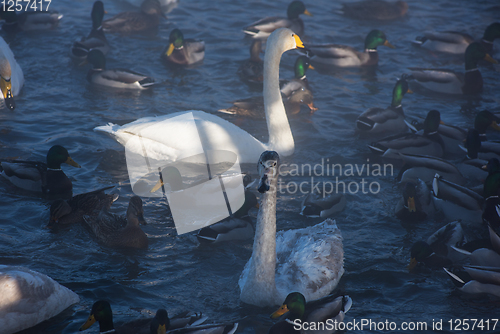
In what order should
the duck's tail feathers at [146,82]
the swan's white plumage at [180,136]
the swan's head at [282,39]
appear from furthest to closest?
1. the duck's tail feathers at [146,82]
2. the swan's head at [282,39]
3. the swan's white plumage at [180,136]

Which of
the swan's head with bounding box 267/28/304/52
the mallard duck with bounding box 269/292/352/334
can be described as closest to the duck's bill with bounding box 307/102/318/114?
the swan's head with bounding box 267/28/304/52

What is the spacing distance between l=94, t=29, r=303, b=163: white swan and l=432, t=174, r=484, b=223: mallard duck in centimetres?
256

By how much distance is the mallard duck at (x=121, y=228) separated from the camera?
21.7ft

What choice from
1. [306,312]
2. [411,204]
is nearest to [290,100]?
[411,204]

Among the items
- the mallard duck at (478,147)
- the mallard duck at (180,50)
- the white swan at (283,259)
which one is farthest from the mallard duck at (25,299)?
the mallard duck at (180,50)

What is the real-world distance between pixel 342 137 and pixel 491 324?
495 centimetres

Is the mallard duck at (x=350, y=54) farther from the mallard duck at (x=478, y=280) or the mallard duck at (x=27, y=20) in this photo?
the mallard duck at (x=478, y=280)

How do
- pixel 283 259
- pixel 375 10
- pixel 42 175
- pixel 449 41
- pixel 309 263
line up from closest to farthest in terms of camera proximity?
1. pixel 309 263
2. pixel 283 259
3. pixel 42 175
4. pixel 449 41
5. pixel 375 10

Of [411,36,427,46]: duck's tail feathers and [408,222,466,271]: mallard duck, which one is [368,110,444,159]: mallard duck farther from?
[411,36,427,46]: duck's tail feathers

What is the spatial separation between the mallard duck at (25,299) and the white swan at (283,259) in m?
1.89

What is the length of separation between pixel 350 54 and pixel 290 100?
2987 millimetres

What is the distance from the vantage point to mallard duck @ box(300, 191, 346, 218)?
7.36 m

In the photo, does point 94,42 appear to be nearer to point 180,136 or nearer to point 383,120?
point 180,136

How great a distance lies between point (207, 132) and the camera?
829cm
